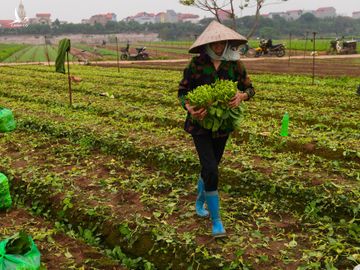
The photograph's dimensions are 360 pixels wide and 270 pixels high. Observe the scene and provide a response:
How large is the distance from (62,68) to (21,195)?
7.73m

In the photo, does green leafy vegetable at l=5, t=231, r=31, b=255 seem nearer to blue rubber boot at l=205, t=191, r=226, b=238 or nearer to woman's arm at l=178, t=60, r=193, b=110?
blue rubber boot at l=205, t=191, r=226, b=238

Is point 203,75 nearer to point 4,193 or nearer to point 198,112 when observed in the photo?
point 198,112

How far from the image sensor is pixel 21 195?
5648 mm

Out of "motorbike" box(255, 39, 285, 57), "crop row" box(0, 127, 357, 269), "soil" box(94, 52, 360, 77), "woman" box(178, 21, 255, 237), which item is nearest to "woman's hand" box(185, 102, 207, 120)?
"woman" box(178, 21, 255, 237)

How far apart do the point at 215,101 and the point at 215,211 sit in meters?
1.09

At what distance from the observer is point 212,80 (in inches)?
158

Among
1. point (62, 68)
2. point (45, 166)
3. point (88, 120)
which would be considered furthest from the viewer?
point (62, 68)

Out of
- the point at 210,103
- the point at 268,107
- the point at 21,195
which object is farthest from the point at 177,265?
the point at 268,107

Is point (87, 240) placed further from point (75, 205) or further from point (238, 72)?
point (238, 72)

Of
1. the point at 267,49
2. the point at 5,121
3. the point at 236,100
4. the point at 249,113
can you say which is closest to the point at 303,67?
the point at 267,49

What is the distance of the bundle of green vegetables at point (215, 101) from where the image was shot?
3.79 meters

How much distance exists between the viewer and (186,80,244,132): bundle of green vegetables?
3.79 metres

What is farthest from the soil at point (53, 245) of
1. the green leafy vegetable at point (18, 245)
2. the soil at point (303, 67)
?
the soil at point (303, 67)

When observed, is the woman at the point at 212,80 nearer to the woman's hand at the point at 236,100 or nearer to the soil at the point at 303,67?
the woman's hand at the point at 236,100
